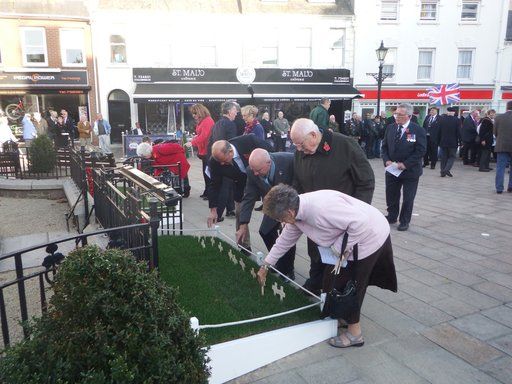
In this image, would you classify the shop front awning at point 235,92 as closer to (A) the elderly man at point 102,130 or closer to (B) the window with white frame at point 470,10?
(A) the elderly man at point 102,130

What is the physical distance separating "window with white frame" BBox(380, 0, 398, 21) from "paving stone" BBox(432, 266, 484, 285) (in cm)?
2328

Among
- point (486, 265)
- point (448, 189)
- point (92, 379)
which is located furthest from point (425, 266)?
point (448, 189)

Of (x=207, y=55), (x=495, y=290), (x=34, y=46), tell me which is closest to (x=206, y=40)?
(x=207, y=55)

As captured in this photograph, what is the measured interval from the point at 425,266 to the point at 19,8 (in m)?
23.3

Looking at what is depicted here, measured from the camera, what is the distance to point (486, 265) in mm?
5438

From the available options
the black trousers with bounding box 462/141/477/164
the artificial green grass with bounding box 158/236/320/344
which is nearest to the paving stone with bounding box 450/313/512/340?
the artificial green grass with bounding box 158/236/320/344

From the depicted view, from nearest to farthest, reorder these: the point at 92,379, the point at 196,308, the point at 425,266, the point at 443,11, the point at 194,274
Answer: the point at 92,379 → the point at 196,308 → the point at 194,274 → the point at 425,266 → the point at 443,11

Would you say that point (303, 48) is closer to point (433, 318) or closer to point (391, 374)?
point (433, 318)

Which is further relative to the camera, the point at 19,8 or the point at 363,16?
the point at 363,16

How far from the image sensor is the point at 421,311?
13.9ft

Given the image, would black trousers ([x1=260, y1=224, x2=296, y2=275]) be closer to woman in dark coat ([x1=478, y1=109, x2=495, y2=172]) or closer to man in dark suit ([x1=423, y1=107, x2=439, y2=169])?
man in dark suit ([x1=423, y1=107, x2=439, y2=169])

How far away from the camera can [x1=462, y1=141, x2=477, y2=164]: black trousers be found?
15.1m

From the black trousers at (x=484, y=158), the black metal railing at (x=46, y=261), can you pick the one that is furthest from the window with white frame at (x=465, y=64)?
the black metal railing at (x=46, y=261)

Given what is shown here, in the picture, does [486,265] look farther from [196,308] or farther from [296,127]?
[196,308]
